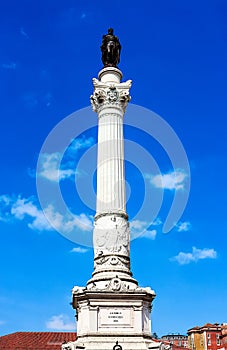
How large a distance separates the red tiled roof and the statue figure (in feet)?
106

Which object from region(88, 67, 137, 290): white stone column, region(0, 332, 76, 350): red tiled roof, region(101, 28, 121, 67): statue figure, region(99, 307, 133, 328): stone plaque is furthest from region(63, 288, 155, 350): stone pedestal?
region(0, 332, 76, 350): red tiled roof

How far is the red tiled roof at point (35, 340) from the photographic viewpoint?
52.1 m

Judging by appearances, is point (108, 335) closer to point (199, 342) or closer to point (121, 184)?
point (121, 184)

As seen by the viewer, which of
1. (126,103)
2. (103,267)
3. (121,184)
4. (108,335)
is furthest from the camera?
(126,103)

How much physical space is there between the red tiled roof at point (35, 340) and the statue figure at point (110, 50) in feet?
106

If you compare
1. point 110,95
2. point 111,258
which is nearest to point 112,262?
point 111,258

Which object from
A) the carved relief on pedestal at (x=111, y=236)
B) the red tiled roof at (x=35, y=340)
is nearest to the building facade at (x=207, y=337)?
the red tiled roof at (x=35, y=340)

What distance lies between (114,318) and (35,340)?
111ft

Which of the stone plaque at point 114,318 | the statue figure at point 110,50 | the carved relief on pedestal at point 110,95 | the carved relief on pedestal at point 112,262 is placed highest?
the statue figure at point 110,50

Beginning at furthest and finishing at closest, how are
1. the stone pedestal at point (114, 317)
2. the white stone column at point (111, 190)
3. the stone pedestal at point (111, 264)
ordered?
the white stone column at point (111, 190) → the stone pedestal at point (111, 264) → the stone pedestal at point (114, 317)

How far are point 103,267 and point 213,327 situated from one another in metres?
63.5

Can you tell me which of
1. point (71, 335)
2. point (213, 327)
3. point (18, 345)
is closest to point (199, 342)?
point (213, 327)

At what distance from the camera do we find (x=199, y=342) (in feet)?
279

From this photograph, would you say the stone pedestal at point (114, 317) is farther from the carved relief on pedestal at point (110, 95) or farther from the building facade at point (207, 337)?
the building facade at point (207, 337)
